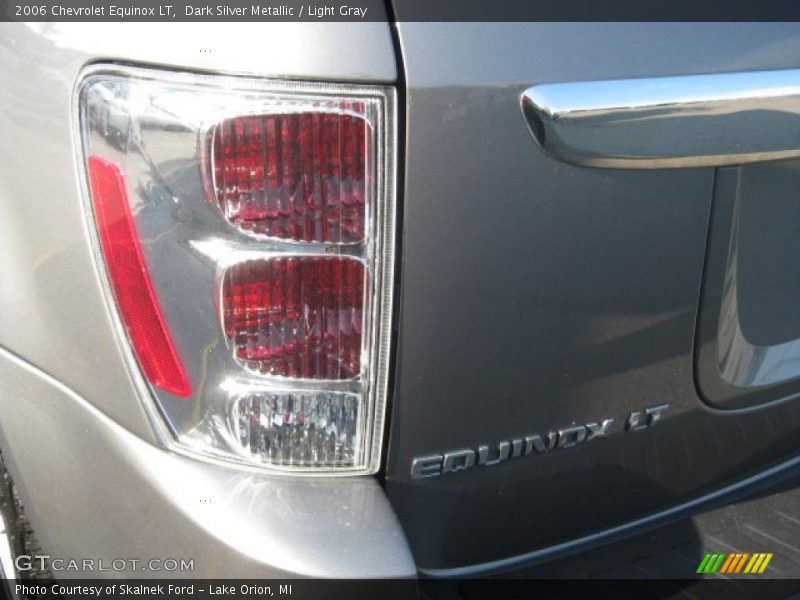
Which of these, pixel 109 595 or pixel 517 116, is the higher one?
pixel 517 116

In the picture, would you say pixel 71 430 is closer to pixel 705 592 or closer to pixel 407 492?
pixel 407 492

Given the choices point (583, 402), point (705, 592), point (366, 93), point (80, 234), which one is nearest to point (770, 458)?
point (705, 592)

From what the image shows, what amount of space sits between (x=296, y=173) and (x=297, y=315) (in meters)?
0.22

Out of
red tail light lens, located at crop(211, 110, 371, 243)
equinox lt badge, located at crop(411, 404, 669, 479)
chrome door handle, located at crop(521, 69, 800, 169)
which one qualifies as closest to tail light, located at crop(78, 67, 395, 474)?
red tail light lens, located at crop(211, 110, 371, 243)

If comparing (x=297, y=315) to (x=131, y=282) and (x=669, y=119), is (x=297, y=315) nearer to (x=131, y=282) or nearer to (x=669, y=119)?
(x=131, y=282)

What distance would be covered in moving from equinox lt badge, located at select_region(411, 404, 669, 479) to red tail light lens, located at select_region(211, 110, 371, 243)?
0.41m

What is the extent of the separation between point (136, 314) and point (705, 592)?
1.21m

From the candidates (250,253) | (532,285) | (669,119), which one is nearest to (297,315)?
(250,253)

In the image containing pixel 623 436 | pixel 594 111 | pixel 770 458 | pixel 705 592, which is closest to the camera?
pixel 594 111

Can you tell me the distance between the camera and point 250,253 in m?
1.60

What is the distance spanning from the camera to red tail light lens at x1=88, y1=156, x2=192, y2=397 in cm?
159

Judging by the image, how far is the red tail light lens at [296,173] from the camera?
154cm

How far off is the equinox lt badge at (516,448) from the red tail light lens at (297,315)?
21cm

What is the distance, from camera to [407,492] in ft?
5.84
